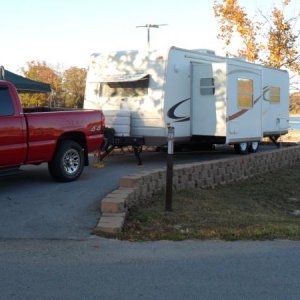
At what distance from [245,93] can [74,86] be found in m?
32.1

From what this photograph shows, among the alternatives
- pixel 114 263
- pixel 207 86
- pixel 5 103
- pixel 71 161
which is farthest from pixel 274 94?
pixel 114 263

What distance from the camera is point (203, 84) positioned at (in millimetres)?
14109

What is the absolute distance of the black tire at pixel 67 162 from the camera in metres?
10.3

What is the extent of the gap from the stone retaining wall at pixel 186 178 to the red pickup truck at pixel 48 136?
1.77 metres

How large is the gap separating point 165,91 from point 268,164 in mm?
4209

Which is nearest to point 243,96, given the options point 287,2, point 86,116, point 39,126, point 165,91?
point 165,91

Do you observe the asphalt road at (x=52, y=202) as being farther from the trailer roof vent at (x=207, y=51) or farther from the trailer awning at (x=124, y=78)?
the trailer roof vent at (x=207, y=51)

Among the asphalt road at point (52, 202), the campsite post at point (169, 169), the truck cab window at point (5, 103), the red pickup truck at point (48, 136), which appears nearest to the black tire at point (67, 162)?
the red pickup truck at point (48, 136)

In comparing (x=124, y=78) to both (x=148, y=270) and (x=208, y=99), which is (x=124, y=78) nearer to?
(x=208, y=99)

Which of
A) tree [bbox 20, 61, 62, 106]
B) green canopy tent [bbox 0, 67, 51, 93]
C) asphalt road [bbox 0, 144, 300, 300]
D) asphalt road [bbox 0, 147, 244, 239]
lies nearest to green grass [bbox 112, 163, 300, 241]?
asphalt road [bbox 0, 144, 300, 300]

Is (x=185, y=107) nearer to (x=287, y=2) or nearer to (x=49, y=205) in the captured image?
(x=49, y=205)

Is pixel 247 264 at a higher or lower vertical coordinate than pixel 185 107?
lower

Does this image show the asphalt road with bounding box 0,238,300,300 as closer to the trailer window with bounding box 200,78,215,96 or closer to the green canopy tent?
the trailer window with bounding box 200,78,215,96

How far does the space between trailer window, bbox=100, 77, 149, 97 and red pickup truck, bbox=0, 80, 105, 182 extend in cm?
263
